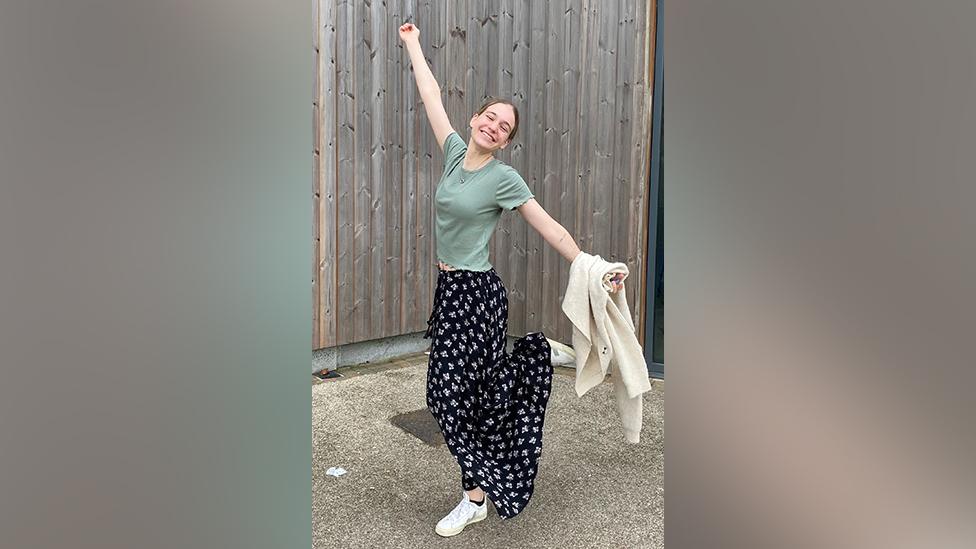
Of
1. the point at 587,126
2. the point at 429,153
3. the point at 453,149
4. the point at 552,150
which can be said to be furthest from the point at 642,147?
the point at 453,149

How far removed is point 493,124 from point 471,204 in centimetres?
27

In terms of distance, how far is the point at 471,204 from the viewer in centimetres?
205

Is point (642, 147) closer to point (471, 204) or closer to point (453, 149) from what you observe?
point (453, 149)

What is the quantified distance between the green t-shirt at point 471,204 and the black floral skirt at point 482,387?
0.07 m

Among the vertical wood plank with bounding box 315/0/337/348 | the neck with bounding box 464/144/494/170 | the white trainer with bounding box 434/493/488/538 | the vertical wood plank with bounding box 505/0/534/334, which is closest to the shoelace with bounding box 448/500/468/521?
the white trainer with bounding box 434/493/488/538
